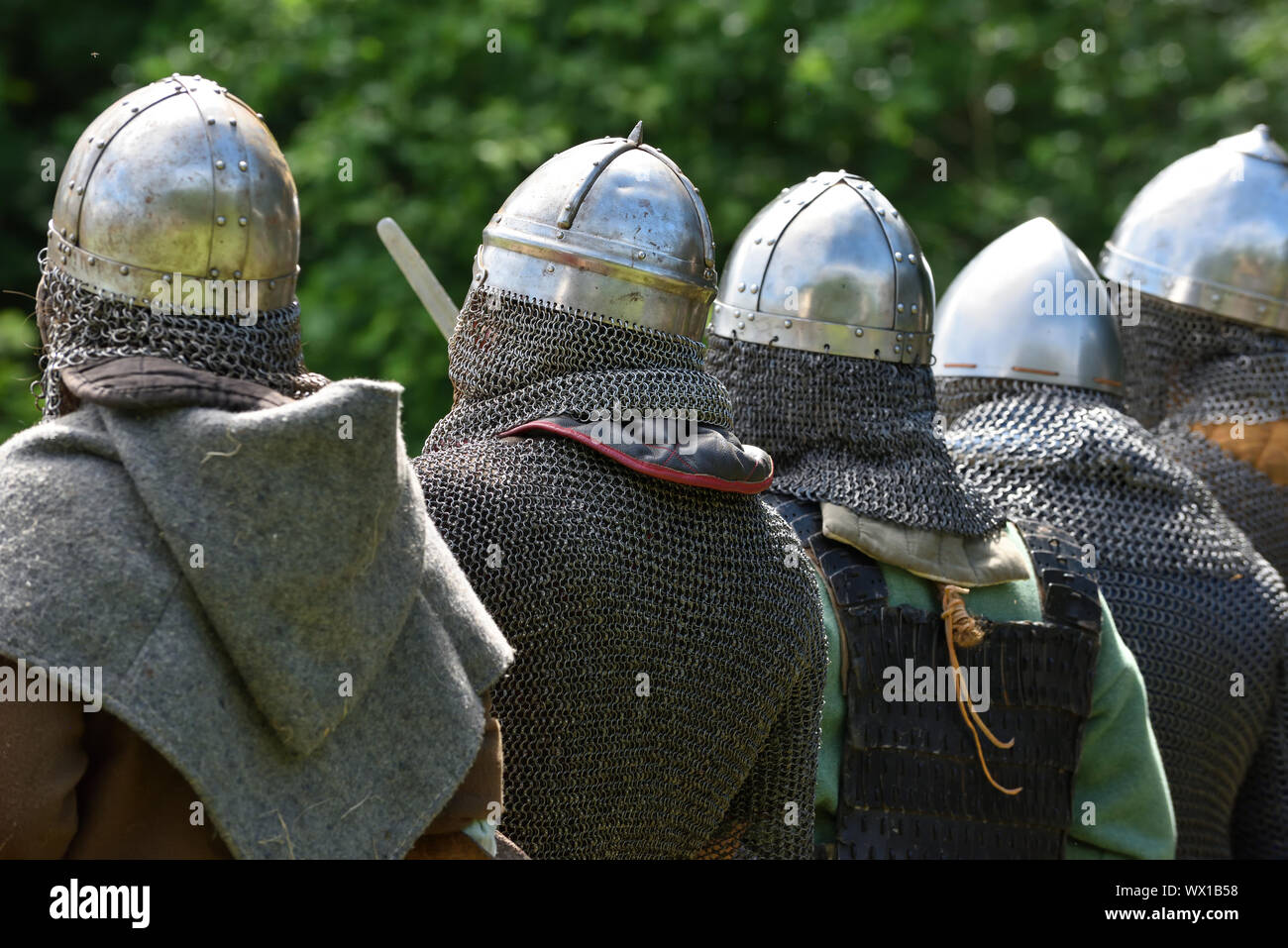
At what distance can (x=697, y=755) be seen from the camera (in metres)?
3.31

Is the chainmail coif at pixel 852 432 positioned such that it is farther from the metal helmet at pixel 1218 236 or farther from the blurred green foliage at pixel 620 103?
the blurred green foliage at pixel 620 103

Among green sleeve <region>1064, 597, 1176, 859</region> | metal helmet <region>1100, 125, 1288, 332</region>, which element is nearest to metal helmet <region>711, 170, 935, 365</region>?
green sleeve <region>1064, 597, 1176, 859</region>

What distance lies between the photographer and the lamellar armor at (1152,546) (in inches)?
175

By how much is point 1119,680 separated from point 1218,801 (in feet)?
2.61

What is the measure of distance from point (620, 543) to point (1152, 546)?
1.97m

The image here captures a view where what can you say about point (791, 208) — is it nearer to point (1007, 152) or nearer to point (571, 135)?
point (571, 135)

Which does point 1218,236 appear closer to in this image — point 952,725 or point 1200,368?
point 1200,368

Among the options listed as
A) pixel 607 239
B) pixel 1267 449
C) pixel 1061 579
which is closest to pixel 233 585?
pixel 607 239

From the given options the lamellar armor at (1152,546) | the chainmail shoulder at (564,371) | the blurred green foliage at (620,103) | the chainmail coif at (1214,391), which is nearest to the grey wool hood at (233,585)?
the chainmail shoulder at (564,371)

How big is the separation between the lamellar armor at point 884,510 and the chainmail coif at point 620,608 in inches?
14.9

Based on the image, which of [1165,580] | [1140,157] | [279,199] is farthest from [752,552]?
[1140,157]

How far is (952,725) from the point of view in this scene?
3936mm

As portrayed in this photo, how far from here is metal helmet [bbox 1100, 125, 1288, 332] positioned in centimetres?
557

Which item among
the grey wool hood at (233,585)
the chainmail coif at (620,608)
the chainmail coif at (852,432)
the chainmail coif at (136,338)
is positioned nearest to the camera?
the grey wool hood at (233,585)
